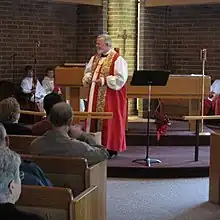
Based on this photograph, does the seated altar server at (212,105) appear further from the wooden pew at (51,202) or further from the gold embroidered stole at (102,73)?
the wooden pew at (51,202)

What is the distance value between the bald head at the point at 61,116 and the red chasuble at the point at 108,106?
296cm

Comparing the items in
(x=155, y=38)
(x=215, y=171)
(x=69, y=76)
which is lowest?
(x=215, y=171)

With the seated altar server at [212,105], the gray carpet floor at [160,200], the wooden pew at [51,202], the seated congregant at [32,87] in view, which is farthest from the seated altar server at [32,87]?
the wooden pew at [51,202]

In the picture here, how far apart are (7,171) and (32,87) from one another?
319 inches

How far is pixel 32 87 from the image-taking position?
10.3 metres

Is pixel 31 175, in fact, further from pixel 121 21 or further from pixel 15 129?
pixel 121 21

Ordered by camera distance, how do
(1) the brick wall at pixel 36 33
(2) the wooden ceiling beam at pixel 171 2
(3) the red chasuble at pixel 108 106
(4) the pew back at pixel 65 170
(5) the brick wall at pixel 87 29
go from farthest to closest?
(5) the brick wall at pixel 87 29, (2) the wooden ceiling beam at pixel 171 2, (1) the brick wall at pixel 36 33, (3) the red chasuble at pixel 108 106, (4) the pew back at pixel 65 170

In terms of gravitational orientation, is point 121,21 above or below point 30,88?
above

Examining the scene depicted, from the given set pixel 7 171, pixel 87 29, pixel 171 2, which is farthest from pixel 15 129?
pixel 87 29

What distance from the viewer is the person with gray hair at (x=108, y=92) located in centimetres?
689

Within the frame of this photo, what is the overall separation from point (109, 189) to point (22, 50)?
5438 mm

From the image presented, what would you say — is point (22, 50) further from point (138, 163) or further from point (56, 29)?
point (138, 163)

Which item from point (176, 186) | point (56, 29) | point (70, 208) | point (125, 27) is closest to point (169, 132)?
point (176, 186)

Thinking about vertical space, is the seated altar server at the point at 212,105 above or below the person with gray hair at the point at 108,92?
below
